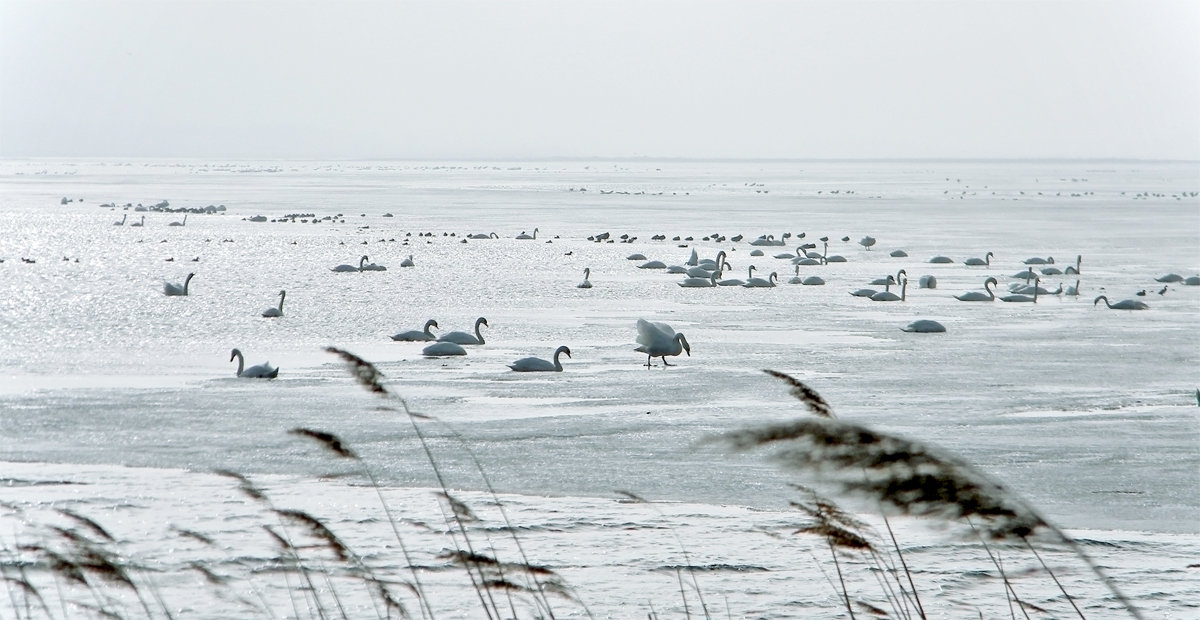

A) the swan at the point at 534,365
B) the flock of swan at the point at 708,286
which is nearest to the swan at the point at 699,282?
the flock of swan at the point at 708,286

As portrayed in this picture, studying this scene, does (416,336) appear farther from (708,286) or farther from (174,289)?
(708,286)

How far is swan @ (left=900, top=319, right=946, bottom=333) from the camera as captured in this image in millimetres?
16703

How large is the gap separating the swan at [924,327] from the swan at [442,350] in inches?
239

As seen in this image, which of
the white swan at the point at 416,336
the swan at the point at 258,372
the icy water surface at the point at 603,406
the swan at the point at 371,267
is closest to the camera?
the icy water surface at the point at 603,406

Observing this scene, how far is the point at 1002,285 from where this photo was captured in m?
23.9

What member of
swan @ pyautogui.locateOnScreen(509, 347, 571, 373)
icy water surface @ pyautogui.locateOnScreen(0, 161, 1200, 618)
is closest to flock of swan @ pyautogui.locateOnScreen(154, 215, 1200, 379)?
swan @ pyautogui.locateOnScreen(509, 347, 571, 373)

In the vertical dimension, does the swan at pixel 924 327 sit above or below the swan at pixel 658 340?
below

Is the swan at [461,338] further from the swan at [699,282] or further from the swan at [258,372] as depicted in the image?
the swan at [699,282]

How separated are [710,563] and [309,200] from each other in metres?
61.8

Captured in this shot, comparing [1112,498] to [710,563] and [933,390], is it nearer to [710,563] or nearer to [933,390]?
[710,563]

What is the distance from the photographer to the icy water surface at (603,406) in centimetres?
667

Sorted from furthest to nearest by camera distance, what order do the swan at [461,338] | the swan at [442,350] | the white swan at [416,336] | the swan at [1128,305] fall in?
the swan at [1128,305]
the white swan at [416,336]
the swan at [461,338]
the swan at [442,350]

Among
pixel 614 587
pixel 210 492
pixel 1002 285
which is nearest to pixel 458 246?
pixel 1002 285

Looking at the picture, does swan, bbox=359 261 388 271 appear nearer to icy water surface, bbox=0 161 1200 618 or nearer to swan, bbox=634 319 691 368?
icy water surface, bbox=0 161 1200 618
